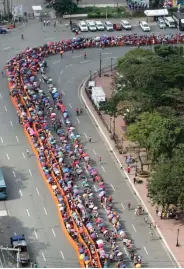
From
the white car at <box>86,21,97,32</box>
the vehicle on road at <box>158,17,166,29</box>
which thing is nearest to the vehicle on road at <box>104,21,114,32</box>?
the white car at <box>86,21,97,32</box>

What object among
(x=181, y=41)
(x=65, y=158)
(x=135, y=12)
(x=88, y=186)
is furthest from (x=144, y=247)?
(x=135, y=12)

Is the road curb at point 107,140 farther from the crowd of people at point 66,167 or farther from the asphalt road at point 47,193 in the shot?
the crowd of people at point 66,167

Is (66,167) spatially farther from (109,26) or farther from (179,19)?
(179,19)

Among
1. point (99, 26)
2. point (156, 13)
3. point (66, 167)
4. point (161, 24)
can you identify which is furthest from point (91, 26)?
point (66, 167)

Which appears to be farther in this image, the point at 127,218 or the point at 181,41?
the point at 181,41

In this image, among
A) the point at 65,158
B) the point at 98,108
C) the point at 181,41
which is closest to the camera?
the point at 65,158

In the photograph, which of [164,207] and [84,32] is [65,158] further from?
[84,32]

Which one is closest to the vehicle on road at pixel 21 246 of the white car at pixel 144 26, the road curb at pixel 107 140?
the road curb at pixel 107 140
